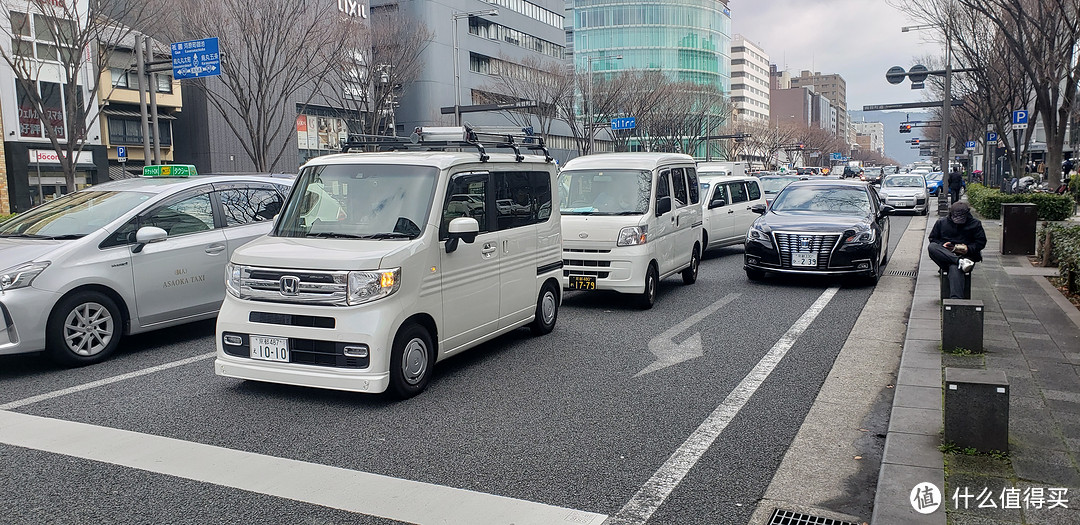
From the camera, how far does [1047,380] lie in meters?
5.99

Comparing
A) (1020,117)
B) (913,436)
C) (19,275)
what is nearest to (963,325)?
(913,436)

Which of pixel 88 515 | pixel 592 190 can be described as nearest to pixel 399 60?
pixel 592 190

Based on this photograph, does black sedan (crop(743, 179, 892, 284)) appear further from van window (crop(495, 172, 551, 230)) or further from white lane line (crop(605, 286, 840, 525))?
van window (crop(495, 172, 551, 230))

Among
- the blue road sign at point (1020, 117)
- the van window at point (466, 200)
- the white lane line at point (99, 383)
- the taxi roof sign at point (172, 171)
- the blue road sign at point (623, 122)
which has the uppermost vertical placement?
the blue road sign at point (623, 122)

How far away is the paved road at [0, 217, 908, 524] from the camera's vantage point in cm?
414

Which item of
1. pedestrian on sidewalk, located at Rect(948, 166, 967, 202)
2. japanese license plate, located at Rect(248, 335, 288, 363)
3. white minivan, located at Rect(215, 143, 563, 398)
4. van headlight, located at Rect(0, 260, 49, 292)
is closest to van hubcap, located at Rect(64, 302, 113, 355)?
van headlight, located at Rect(0, 260, 49, 292)

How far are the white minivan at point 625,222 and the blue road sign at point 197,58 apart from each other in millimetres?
12181

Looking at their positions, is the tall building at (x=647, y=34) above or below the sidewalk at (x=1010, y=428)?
above

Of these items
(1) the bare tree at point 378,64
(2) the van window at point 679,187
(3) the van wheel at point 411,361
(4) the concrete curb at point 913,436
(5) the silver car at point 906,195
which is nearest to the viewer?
(4) the concrete curb at point 913,436

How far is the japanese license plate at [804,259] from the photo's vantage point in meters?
11.4

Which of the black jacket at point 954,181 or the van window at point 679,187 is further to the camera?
the black jacket at point 954,181

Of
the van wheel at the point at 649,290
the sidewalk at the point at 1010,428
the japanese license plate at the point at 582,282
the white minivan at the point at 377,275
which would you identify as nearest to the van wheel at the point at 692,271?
the van wheel at the point at 649,290

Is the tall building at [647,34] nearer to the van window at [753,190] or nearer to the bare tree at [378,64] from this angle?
the bare tree at [378,64]

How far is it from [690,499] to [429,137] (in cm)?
492
